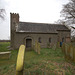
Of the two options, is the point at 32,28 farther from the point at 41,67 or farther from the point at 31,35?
the point at 41,67

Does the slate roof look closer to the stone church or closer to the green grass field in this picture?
the stone church

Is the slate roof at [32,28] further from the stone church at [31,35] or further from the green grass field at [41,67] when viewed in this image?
the green grass field at [41,67]

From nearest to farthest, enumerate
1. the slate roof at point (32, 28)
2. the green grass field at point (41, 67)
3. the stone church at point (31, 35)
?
the green grass field at point (41, 67) < the stone church at point (31, 35) < the slate roof at point (32, 28)

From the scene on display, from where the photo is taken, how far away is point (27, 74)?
3199 millimetres

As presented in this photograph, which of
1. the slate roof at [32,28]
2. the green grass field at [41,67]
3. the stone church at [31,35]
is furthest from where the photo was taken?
the slate roof at [32,28]

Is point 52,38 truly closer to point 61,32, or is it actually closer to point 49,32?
point 49,32

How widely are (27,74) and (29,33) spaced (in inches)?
445

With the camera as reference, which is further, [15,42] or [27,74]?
[15,42]

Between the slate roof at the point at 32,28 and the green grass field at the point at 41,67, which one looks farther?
the slate roof at the point at 32,28

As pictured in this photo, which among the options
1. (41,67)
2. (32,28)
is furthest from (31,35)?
(41,67)

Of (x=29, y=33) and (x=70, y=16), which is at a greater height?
(x=70, y=16)

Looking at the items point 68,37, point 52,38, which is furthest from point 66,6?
point 52,38

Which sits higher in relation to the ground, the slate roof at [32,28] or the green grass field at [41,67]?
the slate roof at [32,28]

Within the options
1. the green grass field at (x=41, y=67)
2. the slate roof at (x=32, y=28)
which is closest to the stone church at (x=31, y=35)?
the slate roof at (x=32, y=28)
